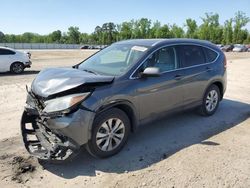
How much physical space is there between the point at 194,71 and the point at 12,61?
12.2 metres

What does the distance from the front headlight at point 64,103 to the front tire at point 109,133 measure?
0.41 m

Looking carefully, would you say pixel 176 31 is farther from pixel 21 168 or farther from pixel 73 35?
pixel 21 168

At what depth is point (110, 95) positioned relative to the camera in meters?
4.30

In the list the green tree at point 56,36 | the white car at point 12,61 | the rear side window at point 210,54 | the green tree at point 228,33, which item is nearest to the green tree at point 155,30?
the green tree at point 228,33

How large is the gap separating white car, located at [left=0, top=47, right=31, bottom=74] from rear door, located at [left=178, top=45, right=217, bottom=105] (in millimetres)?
11922

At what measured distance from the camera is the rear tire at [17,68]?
15.6 m

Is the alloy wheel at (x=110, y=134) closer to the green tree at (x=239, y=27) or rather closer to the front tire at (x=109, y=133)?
the front tire at (x=109, y=133)

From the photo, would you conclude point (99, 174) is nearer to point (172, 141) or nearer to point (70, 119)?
point (70, 119)

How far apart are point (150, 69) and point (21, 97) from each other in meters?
5.28

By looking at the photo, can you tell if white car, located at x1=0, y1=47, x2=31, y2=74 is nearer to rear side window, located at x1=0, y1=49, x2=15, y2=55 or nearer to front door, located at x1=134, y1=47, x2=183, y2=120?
rear side window, located at x1=0, y1=49, x2=15, y2=55

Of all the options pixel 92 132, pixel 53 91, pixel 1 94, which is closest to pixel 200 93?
pixel 92 132

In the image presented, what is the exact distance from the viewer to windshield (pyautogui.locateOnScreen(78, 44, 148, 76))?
4.91 m

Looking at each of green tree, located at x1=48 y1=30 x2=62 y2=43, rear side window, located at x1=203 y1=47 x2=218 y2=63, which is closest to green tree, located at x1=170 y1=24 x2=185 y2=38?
green tree, located at x1=48 y1=30 x2=62 y2=43

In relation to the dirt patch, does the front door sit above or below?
above
